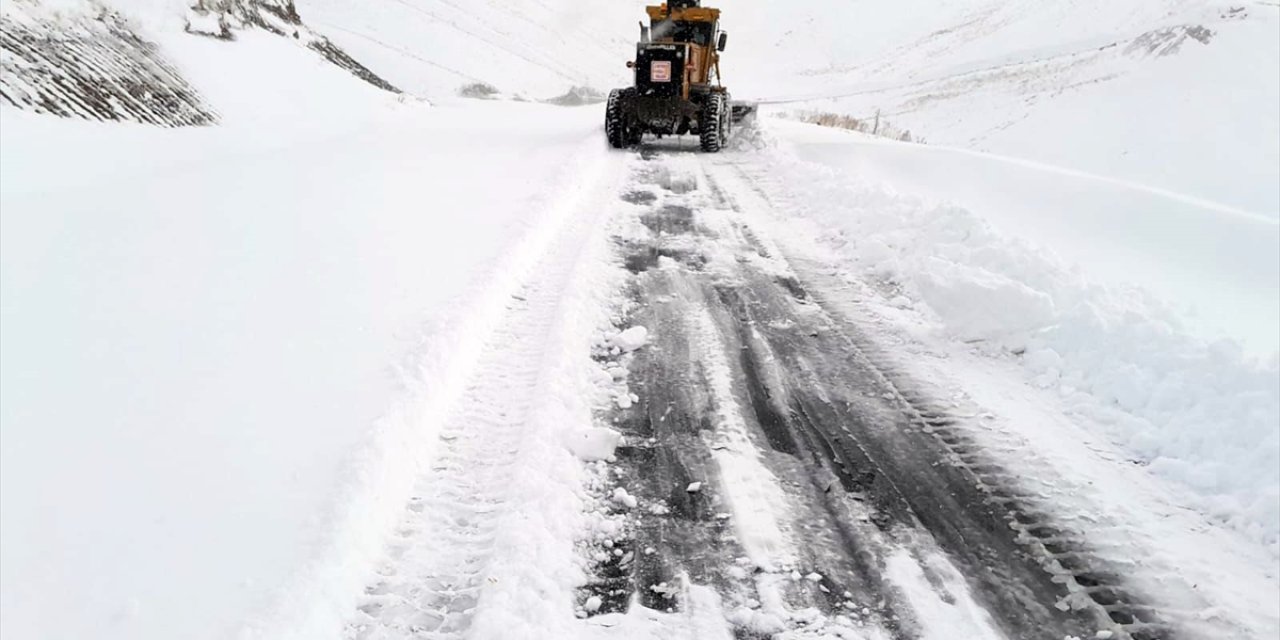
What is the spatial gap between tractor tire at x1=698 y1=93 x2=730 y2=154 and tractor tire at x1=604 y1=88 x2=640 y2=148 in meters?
1.39

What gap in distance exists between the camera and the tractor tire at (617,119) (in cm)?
1382

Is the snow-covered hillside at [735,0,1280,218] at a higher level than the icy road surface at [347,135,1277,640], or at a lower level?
higher

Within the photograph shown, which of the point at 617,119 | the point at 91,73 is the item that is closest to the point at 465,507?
the point at 91,73

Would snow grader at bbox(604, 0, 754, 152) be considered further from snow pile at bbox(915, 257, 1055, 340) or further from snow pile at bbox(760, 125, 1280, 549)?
snow pile at bbox(915, 257, 1055, 340)

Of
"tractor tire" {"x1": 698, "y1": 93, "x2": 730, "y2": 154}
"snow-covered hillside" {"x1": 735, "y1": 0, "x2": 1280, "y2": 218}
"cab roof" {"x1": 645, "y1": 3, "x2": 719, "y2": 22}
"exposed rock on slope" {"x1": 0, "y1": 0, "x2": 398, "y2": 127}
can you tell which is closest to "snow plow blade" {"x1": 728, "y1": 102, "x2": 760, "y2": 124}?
"cab roof" {"x1": 645, "y1": 3, "x2": 719, "y2": 22}

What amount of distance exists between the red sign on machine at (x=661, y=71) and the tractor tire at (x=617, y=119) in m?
0.61

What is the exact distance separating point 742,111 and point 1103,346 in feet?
41.3

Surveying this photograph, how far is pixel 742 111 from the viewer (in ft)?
53.6

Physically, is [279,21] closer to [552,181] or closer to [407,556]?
[552,181]

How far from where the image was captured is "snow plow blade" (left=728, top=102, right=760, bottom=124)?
16250 mm

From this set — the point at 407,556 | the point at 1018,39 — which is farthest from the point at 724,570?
the point at 1018,39

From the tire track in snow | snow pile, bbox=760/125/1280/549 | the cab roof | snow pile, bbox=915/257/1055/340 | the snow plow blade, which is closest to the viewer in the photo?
the tire track in snow

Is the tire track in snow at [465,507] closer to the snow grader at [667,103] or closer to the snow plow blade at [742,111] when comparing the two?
the snow grader at [667,103]

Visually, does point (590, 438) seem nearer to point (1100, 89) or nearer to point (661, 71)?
point (661, 71)
